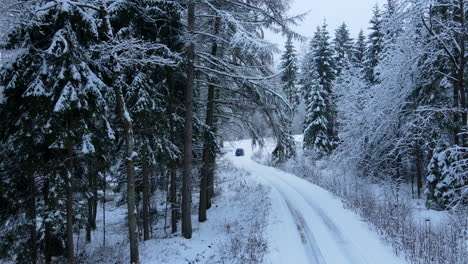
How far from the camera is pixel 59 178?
26.4 feet

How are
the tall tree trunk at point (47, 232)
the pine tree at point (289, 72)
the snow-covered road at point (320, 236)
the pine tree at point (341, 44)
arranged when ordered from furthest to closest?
the pine tree at point (341, 44) → the pine tree at point (289, 72) → the tall tree trunk at point (47, 232) → the snow-covered road at point (320, 236)

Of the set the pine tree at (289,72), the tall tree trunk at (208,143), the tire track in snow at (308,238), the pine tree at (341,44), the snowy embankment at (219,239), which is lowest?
the snowy embankment at (219,239)

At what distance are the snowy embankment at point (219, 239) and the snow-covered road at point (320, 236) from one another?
509 millimetres

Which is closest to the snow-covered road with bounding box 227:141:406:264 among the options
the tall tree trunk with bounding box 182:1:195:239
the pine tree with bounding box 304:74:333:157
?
the tall tree trunk with bounding box 182:1:195:239

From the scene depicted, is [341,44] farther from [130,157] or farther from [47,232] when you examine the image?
[47,232]

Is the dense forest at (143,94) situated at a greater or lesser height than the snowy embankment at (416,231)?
greater

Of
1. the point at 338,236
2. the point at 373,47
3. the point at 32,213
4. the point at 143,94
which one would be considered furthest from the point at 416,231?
the point at 373,47

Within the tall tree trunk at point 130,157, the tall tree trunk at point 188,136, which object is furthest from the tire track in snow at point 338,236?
the tall tree trunk at point 130,157

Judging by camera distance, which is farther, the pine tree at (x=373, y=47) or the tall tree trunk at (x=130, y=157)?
the pine tree at (x=373, y=47)

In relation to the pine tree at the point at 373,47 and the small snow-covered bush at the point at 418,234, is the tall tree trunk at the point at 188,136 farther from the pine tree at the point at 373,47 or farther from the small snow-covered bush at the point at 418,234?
the pine tree at the point at 373,47

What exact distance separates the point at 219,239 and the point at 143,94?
574cm

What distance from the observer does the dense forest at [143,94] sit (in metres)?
7.51

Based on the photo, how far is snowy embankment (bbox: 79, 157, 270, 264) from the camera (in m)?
Result: 7.89

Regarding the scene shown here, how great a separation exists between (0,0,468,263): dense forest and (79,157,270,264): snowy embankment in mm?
866
